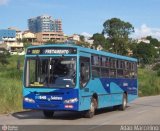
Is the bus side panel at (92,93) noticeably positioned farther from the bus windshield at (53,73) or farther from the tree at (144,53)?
the tree at (144,53)

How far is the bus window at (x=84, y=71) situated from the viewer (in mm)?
16453

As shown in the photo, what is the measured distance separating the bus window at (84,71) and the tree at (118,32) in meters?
63.2

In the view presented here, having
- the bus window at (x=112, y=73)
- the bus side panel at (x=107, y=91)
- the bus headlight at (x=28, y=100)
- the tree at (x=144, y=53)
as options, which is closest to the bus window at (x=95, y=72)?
the bus side panel at (x=107, y=91)

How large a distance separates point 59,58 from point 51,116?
283cm

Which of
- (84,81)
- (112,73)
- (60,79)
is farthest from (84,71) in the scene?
(112,73)

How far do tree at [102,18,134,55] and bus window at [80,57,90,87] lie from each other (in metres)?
63.2

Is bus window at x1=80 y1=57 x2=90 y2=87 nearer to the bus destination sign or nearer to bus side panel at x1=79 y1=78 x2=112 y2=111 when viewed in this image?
bus side panel at x1=79 y1=78 x2=112 y2=111

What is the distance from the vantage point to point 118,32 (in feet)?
274

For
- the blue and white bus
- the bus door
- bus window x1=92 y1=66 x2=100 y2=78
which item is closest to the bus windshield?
the blue and white bus

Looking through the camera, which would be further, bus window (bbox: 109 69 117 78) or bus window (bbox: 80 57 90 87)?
bus window (bbox: 109 69 117 78)

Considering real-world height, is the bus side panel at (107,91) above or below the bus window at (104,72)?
below

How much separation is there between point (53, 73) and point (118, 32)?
6806 centimetres

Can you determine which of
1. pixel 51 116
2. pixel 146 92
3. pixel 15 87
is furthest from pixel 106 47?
pixel 51 116

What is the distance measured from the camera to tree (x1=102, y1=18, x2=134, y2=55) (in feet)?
265
